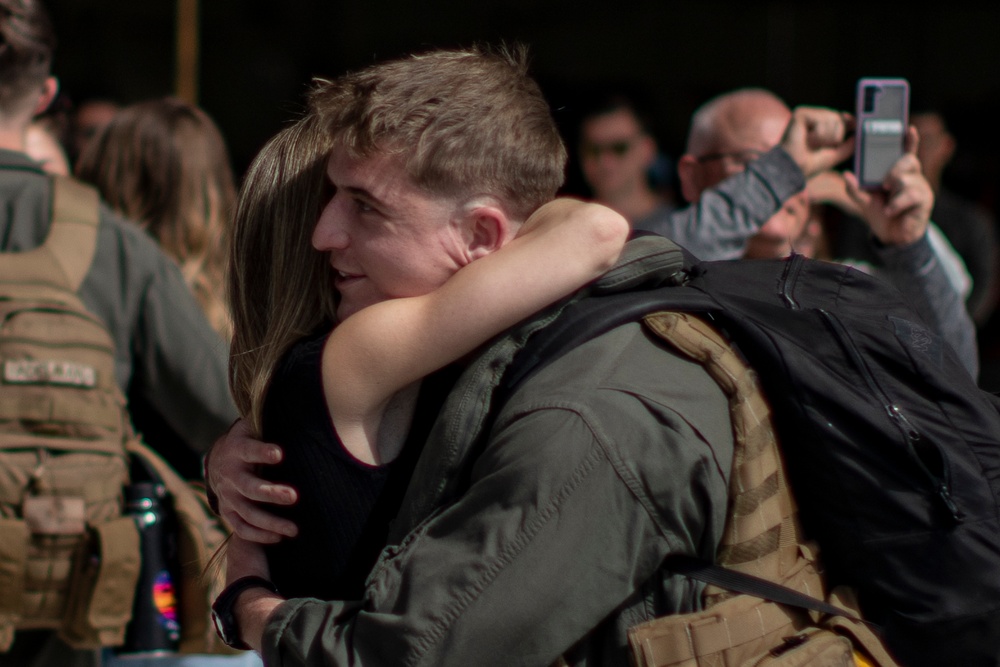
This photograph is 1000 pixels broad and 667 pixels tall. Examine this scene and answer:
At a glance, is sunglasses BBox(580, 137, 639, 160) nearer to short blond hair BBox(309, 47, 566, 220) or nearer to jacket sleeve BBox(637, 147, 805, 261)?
Answer: jacket sleeve BBox(637, 147, 805, 261)

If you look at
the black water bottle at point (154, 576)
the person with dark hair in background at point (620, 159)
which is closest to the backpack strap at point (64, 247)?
the black water bottle at point (154, 576)

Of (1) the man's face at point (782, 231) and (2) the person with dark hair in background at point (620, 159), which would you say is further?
(2) the person with dark hair in background at point (620, 159)

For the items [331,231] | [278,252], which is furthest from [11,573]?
[331,231]

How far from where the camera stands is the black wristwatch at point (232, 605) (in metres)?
1.63

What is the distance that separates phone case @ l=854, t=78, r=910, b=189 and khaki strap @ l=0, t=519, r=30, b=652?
6.53 ft

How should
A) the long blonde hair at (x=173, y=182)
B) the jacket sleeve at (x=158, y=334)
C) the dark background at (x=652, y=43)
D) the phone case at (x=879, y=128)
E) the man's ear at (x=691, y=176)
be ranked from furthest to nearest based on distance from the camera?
1. the dark background at (x=652, y=43)
2. the long blonde hair at (x=173, y=182)
3. the man's ear at (x=691, y=176)
4. the jacket sleeve at (x=158, y=334)
5. the phone case at (x=879, y=128)

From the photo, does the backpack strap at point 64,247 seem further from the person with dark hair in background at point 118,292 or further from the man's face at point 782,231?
the man's face at point 782,231

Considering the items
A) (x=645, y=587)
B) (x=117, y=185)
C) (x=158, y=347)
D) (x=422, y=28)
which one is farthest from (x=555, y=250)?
(x=422, y=28)

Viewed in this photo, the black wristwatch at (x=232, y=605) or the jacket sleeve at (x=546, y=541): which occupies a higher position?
the jacket sleeve at (x=546, y=541)

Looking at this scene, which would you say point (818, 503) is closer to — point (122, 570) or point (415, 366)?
point (415, 366)

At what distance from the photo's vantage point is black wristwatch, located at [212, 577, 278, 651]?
1629mm

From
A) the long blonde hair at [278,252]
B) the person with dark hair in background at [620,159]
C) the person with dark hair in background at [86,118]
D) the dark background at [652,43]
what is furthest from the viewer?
the dark background at [652,43]

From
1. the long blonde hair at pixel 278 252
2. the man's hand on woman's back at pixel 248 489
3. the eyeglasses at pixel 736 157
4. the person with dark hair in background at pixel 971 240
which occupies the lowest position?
the person with dark hair in background at pixel 971 240

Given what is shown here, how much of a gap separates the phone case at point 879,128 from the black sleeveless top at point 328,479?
54.3 inches
